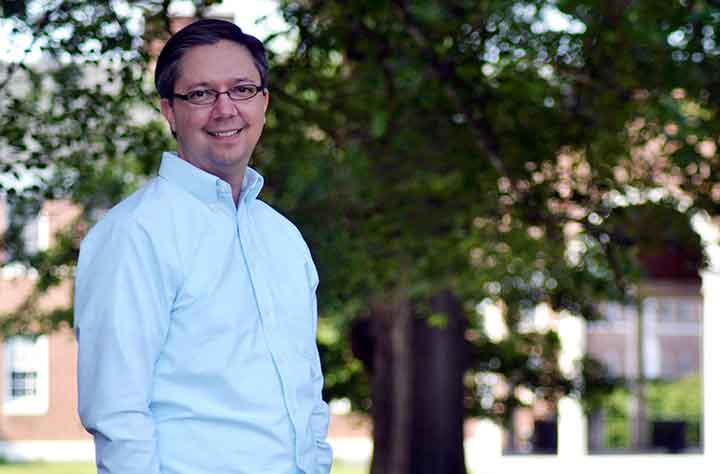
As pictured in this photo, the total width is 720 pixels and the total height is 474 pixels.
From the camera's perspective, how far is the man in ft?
8.18

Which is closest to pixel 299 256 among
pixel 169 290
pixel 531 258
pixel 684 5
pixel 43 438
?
pixel 169 290

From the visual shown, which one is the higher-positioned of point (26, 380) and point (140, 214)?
point (140, 214)

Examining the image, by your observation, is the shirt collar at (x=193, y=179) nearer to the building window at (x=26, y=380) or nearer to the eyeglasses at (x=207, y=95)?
the eyeglasses at (x=207, y=95)

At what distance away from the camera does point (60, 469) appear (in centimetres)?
2873

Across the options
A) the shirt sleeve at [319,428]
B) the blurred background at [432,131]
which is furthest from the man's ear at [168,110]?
the blurred background at [432,131]

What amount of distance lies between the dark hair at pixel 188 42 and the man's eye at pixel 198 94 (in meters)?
0.05

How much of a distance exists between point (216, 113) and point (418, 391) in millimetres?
13546

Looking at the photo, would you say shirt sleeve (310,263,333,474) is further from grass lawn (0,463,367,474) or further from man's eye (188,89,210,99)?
grass lawn (0,463,367,474)

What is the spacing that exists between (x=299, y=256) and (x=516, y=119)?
5.42 metres

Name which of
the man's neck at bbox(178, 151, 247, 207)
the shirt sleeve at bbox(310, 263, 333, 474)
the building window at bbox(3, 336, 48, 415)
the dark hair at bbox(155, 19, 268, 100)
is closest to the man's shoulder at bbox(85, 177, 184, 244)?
the man's neck at bbox(178, 151, 247, 207)

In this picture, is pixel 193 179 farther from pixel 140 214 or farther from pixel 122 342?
pixel 122 342

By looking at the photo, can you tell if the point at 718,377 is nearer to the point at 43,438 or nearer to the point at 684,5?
the point at 43,438

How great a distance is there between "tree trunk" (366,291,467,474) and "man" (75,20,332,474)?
12.5 m

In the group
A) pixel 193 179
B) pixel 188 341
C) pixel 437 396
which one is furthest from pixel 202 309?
pixel 437 396
